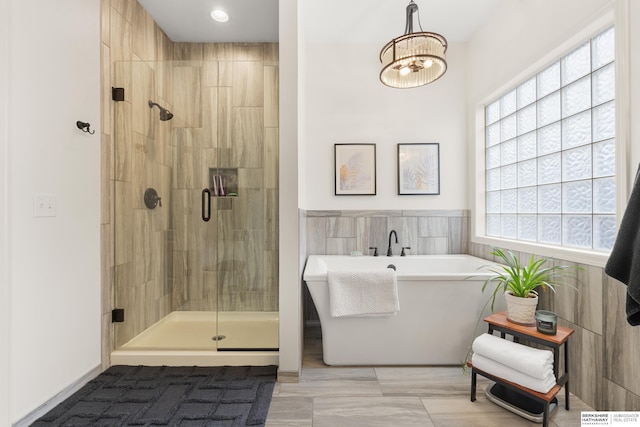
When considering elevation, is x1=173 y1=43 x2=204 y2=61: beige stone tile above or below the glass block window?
above

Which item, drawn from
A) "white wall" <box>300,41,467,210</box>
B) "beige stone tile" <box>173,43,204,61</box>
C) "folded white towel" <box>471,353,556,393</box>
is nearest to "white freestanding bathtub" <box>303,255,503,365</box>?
"folded white towel" <box>471,353,556,393</box>

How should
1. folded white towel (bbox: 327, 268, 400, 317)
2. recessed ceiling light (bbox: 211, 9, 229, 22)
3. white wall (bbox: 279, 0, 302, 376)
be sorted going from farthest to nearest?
recessed ceiling light (bbox: 211, 9, 229, 22) → folded white towel (bbox: 327, 268, 400, 317) → white wall (bbox: 279, 0, 302, 376)

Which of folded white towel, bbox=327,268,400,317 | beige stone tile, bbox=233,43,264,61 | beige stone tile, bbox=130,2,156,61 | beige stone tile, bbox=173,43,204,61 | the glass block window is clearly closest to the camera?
the glass block window

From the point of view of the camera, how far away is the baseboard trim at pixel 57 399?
1460 millimetres

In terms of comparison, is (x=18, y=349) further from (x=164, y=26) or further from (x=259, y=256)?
(x=164, y=26)

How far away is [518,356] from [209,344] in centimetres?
200

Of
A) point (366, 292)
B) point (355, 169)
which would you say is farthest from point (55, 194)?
point (355, 169)

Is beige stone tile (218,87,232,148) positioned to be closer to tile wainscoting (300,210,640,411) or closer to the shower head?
the shower head

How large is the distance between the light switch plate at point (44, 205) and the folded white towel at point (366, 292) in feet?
5.46

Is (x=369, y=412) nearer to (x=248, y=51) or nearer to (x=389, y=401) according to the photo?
(x=389, y=401)

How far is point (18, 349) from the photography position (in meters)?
1.42

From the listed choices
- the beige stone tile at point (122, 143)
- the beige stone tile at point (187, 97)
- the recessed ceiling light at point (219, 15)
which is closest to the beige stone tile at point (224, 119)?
the beige stone tile at point (187, 97)

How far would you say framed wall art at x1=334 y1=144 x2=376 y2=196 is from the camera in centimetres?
301

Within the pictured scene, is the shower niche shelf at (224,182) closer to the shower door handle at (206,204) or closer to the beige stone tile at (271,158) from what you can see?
the shower door handle at (206,204)
